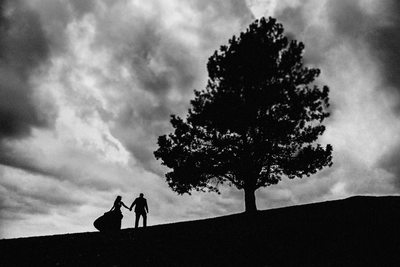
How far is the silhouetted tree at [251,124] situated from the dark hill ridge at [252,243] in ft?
17.5

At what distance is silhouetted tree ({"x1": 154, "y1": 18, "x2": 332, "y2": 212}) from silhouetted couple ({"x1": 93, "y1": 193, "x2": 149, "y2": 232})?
4.14 metres

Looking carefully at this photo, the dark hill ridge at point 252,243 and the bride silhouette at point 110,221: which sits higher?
the bride silhouette at point 110,221

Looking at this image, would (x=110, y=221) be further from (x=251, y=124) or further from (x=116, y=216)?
(x=251, y=124)

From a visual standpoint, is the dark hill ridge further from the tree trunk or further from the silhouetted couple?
the tree trunk

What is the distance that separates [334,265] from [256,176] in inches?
497

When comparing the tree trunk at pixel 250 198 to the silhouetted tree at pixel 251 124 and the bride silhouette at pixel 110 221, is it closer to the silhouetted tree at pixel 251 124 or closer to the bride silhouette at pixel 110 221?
the silhouetted tree at pixel 251 124

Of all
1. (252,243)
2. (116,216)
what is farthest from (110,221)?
(252,243)

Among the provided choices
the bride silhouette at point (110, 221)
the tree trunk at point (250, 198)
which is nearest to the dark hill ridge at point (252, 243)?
the bride silhouette at point (110, 221)

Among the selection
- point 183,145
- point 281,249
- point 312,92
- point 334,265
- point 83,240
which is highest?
point 312,92

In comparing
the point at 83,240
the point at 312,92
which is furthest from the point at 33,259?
the point at 312,92

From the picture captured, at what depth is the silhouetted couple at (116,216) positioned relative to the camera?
16.8 m

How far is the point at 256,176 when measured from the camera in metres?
21.4

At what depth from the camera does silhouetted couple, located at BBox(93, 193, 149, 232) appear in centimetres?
1677

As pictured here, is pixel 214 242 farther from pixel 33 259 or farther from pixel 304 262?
pixel 33 259
